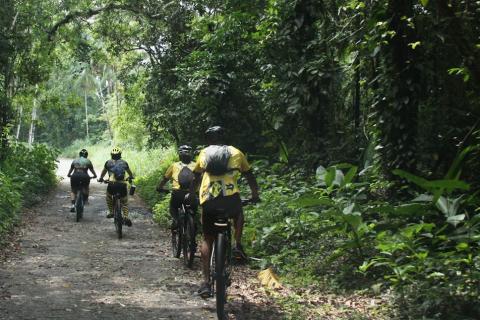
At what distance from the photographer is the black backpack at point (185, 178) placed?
29.2ft

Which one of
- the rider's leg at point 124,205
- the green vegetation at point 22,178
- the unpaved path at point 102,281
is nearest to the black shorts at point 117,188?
the rider's leg at point 124,205

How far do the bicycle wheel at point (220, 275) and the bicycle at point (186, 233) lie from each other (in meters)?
2.54

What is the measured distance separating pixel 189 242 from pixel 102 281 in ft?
5.22

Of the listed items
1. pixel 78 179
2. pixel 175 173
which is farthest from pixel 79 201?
pixel 175 173

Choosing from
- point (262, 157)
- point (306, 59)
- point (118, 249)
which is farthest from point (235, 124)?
point (118, 249)

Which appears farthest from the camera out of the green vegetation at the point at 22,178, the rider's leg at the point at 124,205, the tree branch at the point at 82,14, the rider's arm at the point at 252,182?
the tree branch at the point at 82,14

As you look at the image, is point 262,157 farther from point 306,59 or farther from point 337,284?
point 337,284

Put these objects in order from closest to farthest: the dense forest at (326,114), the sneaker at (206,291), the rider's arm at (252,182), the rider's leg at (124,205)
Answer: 1. the dense forest at (326,114)
2. the sneaker at (206,291)
3. the rider's arm at (252,182)
4. the rider's leg at (124,205)

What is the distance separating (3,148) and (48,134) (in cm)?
5246

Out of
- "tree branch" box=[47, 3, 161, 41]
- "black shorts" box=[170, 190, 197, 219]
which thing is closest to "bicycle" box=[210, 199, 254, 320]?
"black shorts" box=[170, 190, 197, 219]

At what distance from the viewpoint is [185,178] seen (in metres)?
8.91

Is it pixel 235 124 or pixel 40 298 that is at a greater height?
pixel 235 124

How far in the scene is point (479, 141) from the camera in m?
7.34

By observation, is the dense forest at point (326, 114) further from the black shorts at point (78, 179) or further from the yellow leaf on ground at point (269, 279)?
the black shorts at point (78, 179)
